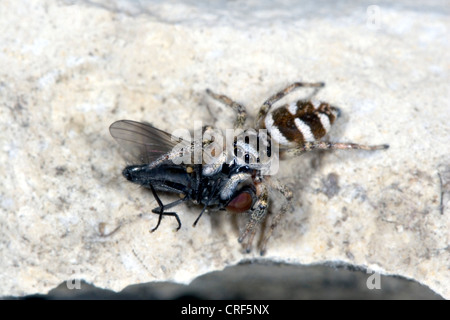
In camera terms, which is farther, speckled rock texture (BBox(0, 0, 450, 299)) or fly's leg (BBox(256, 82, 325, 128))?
fly's leg (BBox(256, 82, 325, 128))

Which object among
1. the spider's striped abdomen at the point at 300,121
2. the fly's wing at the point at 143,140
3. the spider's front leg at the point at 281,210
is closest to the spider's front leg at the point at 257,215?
the spider's front leg at the point at 281,210

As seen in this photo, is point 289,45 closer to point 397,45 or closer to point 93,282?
point 397,45

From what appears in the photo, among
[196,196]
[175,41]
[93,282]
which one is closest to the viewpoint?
[196,196]

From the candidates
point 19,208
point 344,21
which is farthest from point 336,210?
point 19,208

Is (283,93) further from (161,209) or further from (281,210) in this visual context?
(161,209)

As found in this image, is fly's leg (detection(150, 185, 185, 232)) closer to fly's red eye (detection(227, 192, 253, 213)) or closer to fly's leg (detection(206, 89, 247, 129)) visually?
fly's red eye (detection(227, 192, 253, 213))
